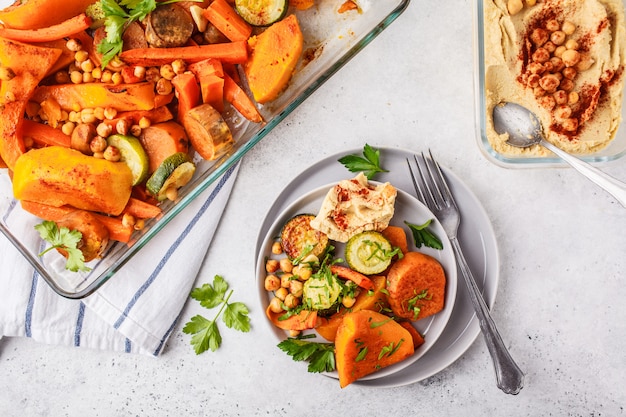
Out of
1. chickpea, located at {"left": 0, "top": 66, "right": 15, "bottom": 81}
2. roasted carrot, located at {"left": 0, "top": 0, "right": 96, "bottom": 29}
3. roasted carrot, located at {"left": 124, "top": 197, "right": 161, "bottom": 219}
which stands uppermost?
roasted carrot, located at {"left": 0, "top": 0, "right": 96, "bottom": 29}

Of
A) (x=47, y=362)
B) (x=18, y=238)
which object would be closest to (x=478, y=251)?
(x=18, y=238)

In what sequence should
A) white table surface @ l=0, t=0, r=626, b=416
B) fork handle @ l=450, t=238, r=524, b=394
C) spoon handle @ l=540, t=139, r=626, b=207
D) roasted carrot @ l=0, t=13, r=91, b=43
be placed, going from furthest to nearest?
white table surface @ l=0, t=0, r=626, b=416
fork handle @ l=450, t=238, r=524, b=394
roasted carrot @ l=0, t=13, r=91, b=43
spoon handle @ l=540, t=139, r=626, b=207

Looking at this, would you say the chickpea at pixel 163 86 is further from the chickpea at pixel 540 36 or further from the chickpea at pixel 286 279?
the chickpea at pixel 540 36

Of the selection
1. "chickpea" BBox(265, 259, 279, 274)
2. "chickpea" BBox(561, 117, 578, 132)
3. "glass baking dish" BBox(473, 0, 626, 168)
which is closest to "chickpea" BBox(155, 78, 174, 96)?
"chickpea" BBox(265, 259, 279, 274)

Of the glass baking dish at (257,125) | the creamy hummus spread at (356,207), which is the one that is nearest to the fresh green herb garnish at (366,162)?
the creamy hummus spread at (356,207)

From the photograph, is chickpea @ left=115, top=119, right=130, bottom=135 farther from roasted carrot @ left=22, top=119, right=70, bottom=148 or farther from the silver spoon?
the silver spoon

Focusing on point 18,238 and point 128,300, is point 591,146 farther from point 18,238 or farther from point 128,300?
point 18,238
